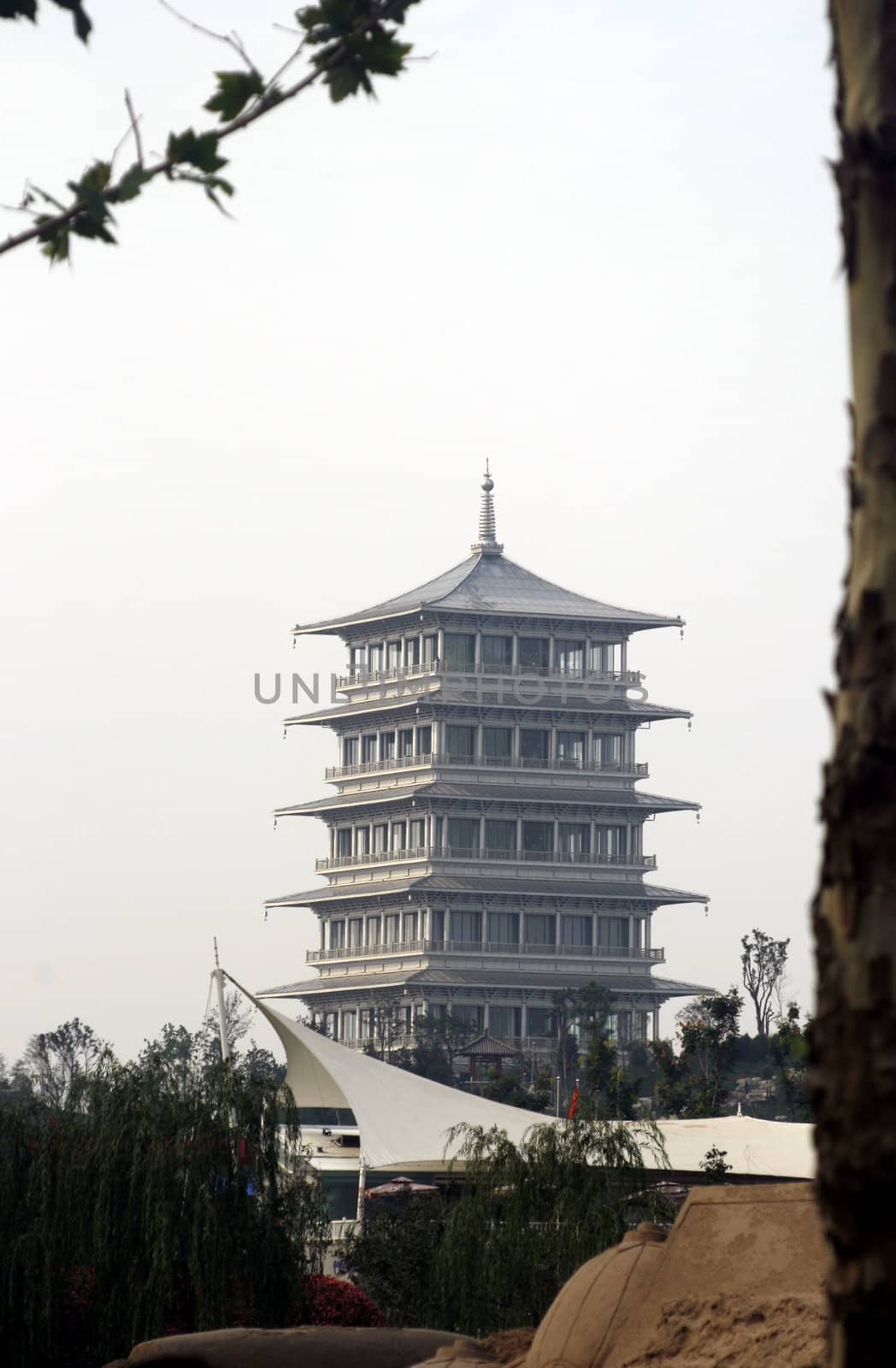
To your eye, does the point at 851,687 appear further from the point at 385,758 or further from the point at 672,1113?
the point at 385,758

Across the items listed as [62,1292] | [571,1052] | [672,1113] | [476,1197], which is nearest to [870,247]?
[62,1292]

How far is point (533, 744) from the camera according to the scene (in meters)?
86.4

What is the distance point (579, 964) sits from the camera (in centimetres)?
8344

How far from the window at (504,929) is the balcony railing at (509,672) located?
9.60m

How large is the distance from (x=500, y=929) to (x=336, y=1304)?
6364 cm

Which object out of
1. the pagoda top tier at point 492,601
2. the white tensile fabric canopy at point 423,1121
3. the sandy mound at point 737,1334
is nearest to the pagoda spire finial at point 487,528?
the pagoda top tier at point 492,601

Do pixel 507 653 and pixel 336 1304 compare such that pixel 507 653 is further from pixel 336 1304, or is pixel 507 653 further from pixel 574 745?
pixel 336 1304

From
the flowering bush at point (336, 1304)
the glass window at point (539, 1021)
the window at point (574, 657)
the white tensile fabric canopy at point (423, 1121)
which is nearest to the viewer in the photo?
the flowering bush at point (336, 1304)

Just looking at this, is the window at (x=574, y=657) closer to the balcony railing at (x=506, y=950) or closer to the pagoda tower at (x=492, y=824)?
the pagoda tower at (x=492, y=824)

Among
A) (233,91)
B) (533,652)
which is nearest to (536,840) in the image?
(533,652)

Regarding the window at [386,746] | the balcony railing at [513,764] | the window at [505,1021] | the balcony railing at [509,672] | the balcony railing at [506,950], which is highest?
the balcony railing at [509,672]

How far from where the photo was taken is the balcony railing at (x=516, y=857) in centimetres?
8419

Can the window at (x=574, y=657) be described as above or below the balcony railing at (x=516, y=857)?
above

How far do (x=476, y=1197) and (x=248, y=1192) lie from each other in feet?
9.16
